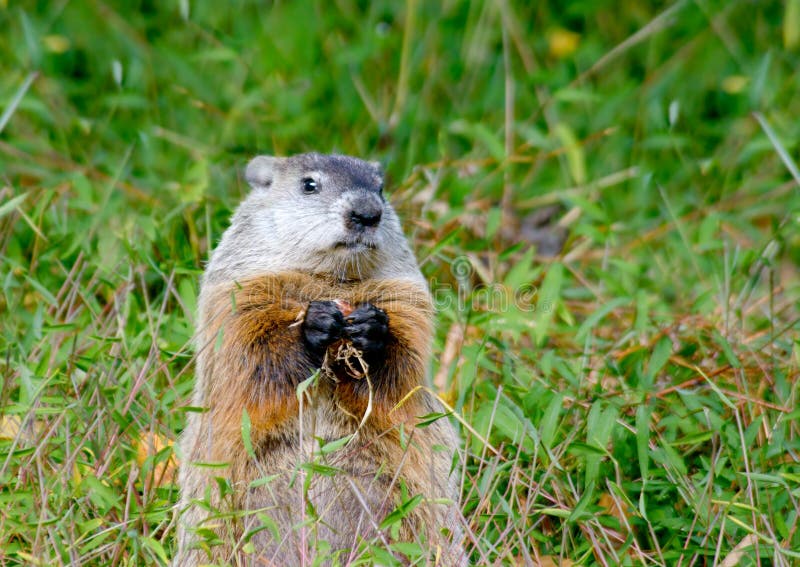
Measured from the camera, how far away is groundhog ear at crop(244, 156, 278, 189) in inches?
175

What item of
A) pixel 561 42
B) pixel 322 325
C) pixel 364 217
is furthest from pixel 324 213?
pixel 561 42

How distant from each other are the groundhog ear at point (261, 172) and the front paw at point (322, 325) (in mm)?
988

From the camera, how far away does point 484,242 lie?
555 centimetres

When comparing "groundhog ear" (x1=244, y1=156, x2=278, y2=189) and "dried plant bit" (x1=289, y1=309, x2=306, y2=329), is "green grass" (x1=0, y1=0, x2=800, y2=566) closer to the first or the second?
"groundhog ear" (x1=244, y1=156, x2=278, y2=189)

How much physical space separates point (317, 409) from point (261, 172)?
4.18 feet

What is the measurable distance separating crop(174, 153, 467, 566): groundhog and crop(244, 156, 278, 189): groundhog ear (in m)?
0.47

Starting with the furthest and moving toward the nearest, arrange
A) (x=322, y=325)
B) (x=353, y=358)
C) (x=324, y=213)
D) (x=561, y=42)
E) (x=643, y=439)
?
(x=561, y=42)
(x=324, y=213)
(x=643, y=439)
(x=353, y=358)
(x=322, y=325)

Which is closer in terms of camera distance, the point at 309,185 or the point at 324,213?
the point at 324,213

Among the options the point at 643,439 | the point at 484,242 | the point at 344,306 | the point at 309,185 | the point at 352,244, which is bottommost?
the point at 643,439

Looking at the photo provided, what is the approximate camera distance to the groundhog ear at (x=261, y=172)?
445 centimetres

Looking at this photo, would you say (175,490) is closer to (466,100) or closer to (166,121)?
(166,121)

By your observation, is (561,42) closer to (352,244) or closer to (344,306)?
(352,244)

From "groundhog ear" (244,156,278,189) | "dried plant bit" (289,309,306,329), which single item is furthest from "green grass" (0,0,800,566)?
"dried plant bit" (289,309,306,329)

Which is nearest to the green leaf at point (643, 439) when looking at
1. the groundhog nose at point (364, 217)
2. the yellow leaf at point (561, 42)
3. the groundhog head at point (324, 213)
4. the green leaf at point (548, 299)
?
the green leaf at point (548, 299)
